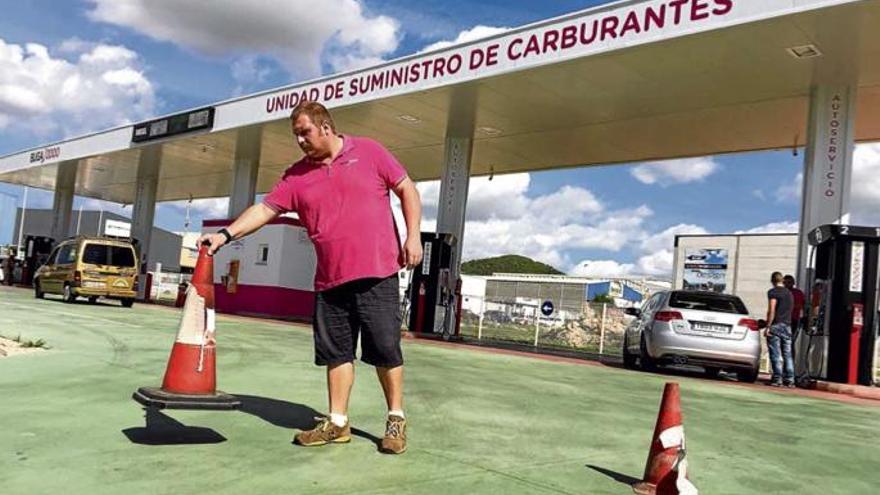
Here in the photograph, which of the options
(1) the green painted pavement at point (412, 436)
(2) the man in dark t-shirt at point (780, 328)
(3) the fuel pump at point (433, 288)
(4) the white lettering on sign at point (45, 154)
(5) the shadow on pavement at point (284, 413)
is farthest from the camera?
(4) the white lettering on sign at point (45, 154)

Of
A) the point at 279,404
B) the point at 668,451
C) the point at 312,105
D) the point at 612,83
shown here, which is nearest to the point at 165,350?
the point at 279,404

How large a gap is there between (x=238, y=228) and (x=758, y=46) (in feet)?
31.0

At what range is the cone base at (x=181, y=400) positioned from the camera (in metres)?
3.72

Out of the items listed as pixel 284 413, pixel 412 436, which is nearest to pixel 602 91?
pixel 284 413

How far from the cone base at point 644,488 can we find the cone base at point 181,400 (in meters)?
2.11

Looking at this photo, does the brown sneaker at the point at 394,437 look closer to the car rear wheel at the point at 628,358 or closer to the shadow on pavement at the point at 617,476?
the shadow on pavement at the point at 617,476

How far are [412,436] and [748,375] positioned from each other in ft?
27.0

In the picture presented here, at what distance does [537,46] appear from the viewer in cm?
1255

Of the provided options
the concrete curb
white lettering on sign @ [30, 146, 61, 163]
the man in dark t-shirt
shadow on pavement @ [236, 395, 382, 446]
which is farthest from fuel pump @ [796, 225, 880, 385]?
white lettering on sign @ [30, 146, 61, 163]

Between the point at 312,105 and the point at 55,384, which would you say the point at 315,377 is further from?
the point at 312,105

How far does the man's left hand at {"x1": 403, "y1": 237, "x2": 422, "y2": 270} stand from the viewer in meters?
3.96

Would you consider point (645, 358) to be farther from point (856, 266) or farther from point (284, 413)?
point (284, 413)

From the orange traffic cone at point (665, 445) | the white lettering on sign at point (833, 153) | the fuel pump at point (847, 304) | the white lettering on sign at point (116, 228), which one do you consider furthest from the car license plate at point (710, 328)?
the white lettering on sign at point (116, 228)

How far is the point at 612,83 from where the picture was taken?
1332cm
